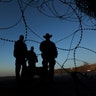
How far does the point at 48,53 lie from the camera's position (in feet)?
48.6

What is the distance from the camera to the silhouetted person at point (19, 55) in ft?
47.5

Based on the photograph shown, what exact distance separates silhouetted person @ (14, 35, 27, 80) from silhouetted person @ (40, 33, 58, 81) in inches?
26.4

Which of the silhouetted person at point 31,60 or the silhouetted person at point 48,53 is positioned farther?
the silhouetted person at point 31,60

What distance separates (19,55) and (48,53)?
41.9 inches

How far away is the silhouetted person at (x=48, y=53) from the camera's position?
14.7m

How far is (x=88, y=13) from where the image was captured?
11.0 metres

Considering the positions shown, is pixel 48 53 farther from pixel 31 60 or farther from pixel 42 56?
pixel 31 60

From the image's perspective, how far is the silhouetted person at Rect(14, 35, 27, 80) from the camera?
14484 mm

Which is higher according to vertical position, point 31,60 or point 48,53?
point 48,53

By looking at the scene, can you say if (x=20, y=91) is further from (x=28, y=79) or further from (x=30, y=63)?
(x=30, y=63)

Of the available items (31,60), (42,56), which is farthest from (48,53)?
(31,60)

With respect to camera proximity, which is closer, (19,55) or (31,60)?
(19,55)

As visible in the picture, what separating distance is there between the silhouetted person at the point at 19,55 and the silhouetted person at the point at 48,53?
0.67m

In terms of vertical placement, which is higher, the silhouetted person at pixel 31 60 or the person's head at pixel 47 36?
the person's head at pixel 47 36
